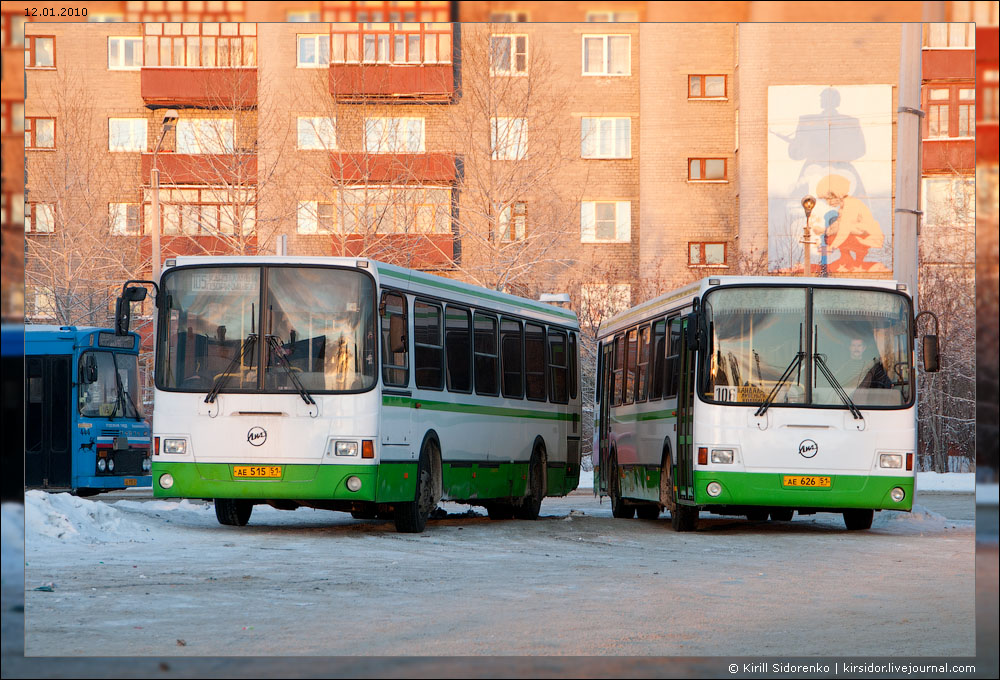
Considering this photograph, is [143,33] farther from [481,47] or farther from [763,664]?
[763,664]

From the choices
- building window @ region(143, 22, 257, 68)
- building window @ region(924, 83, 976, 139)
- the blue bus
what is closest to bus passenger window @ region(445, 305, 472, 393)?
the blue bus

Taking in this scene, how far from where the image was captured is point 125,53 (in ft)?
183

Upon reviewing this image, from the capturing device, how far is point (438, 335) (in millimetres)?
20500

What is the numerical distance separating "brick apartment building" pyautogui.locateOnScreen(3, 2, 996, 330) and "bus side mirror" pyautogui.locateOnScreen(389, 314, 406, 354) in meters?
13.7

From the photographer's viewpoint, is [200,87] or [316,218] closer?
[316,218]

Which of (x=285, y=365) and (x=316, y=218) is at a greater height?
(x=316, y=218)

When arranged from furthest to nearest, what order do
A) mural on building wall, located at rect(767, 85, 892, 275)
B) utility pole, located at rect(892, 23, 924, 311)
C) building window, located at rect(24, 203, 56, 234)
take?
mural on building wall, located at rect(767, 85, 892, 275)
building window, located at rect(24, 203, 56, 234)
utility pole, located at rect(892, 23, 924, 311)

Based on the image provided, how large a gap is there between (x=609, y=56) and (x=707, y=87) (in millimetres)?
3467

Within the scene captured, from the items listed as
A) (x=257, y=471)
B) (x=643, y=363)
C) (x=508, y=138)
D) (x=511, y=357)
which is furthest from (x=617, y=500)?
(x=508, y=138)

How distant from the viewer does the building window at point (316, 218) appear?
139 ft

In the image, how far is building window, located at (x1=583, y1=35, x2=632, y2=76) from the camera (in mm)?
56625

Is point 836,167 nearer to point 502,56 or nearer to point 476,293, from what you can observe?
point 502,56

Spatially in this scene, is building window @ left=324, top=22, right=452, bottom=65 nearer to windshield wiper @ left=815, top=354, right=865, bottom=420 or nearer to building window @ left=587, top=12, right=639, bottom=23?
windshield wiper @ left=815, top=354, right=865, bottom=420

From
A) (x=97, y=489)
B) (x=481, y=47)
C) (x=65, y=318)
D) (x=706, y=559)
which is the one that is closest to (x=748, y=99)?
(x=481, y=47)
